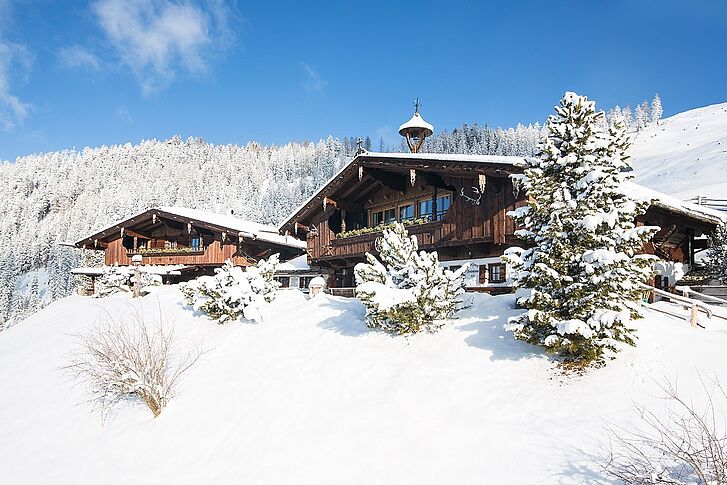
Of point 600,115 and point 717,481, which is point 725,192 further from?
point 717,481

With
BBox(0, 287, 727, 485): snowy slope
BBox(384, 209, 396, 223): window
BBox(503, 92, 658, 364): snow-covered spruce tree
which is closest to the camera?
BBox(0, 287, 727, 485): snowy slope

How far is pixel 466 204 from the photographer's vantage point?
20.4 metres

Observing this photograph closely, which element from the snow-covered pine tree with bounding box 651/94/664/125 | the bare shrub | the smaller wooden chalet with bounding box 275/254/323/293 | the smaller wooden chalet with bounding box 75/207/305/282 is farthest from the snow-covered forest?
the bare shrub

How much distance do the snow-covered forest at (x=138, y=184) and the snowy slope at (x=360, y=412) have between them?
7319 cm

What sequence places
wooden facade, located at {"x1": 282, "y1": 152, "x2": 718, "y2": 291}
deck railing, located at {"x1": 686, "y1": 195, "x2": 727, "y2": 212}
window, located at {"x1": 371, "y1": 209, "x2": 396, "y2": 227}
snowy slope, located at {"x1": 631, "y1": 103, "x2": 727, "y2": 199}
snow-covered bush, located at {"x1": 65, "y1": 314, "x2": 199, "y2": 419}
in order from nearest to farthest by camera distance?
snow-covered bush, located at {"x1": 65, "y1": 314, "x2": 199, "y2": 419}, wooden facade, located at {"x1": 282, "y1": 152, "x2": 718, "y2": 291}, window, located at {"x1": 371, "y1": 209, "x2": 396, "y2": 227}, deck railing, located at {"x1": 686, "y1": 195, "x2": 727, "y2": 212}, snowy slope, located at {"x1": 631, "y1": 103, "x2": 727, "y2": 199}

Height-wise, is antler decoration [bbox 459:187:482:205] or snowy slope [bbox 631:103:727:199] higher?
snowy slope [bbox 631:103:727:199]

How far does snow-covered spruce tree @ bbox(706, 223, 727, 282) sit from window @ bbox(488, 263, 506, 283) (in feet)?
27.0

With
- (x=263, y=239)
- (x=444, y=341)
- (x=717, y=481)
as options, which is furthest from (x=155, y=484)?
(x=263, y=239)

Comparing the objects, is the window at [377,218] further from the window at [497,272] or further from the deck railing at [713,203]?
the deck railing at [713,203]

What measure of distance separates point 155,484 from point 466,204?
1455 centimetres

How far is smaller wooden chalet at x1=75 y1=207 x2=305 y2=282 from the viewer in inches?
1324

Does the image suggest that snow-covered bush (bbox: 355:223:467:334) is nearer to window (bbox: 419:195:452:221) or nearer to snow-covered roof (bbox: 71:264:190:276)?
window (bbox: 419:195:452:221)

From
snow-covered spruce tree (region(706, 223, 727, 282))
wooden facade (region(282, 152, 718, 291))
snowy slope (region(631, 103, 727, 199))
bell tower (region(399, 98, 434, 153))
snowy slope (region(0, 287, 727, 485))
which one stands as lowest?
snowy slope (region(0, 287, 727, 485))

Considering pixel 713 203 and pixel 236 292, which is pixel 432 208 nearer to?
pixel 236 292
